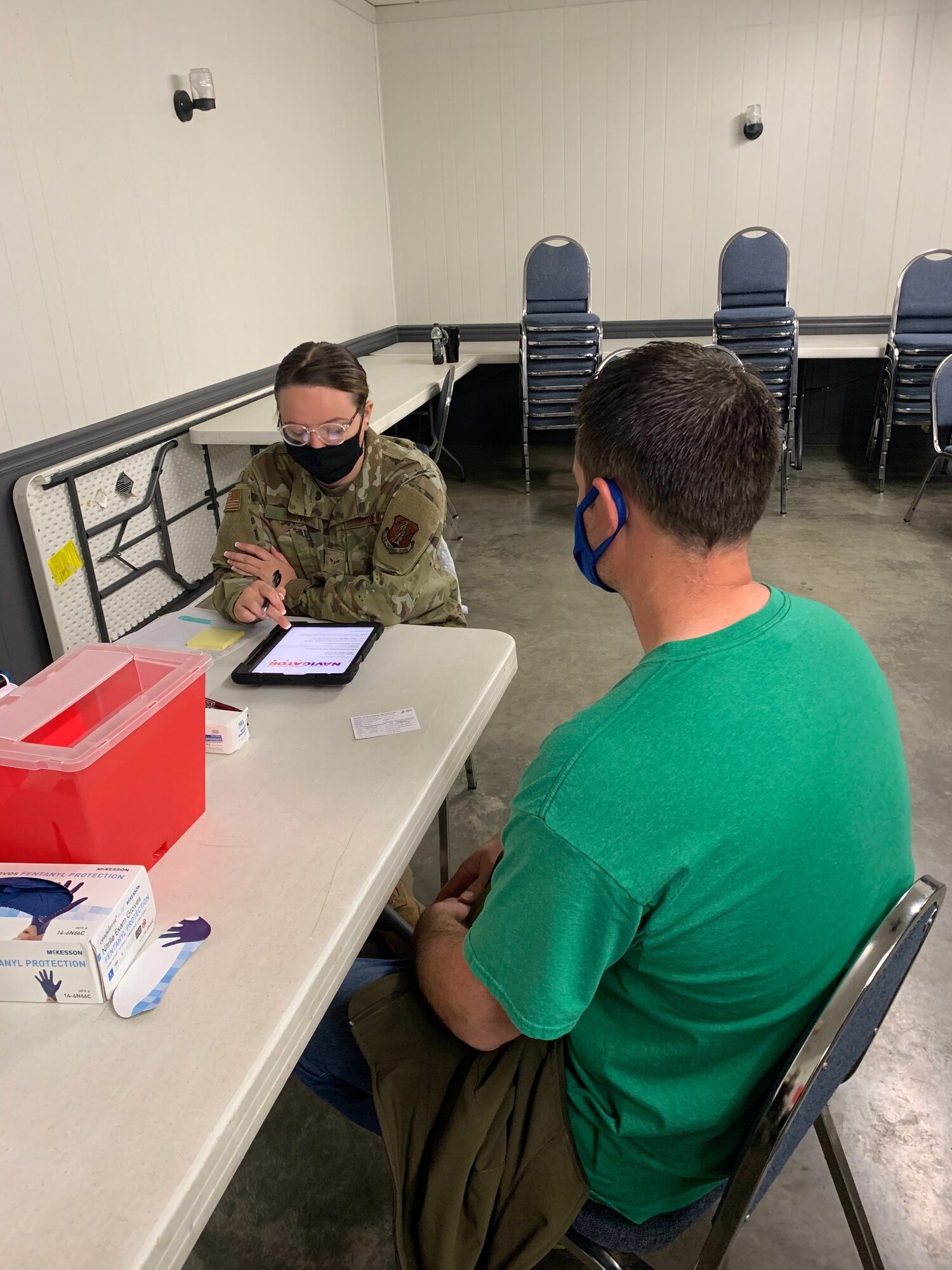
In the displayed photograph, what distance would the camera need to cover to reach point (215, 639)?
1.76 metres

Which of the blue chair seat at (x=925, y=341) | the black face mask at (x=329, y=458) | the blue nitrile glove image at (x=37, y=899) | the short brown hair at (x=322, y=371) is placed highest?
the short brown hair at (x=322, y=371)

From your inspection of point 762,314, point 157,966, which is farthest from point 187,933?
point 762,314

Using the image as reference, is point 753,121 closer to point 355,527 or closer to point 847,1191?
point 355,527

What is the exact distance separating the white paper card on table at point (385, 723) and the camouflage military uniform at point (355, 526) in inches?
20.0

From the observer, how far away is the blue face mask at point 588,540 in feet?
3.17

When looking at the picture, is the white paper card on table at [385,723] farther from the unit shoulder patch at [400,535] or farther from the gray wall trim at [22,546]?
the gray wall trim at [22,546]

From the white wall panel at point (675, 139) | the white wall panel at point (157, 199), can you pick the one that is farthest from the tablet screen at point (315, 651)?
Answer: the white wall panel at point (675, 139)

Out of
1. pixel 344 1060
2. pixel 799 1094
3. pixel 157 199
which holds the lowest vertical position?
pixel 344 1060

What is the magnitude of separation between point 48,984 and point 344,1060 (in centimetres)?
42

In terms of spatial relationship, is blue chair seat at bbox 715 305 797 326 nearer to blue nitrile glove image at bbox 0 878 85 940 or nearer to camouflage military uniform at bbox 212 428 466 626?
camouflage military uniform at bbox 212 428 466 626

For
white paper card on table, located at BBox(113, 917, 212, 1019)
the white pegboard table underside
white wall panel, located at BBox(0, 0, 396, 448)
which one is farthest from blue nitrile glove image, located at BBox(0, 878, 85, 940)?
white wall panel, located at BBox(0, 0, 396, 448)

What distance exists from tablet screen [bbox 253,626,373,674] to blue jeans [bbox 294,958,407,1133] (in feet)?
1.77

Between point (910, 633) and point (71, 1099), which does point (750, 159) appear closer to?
point (910, 633)

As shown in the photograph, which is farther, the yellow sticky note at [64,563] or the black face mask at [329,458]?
the yellow sticky note at [64,563]
